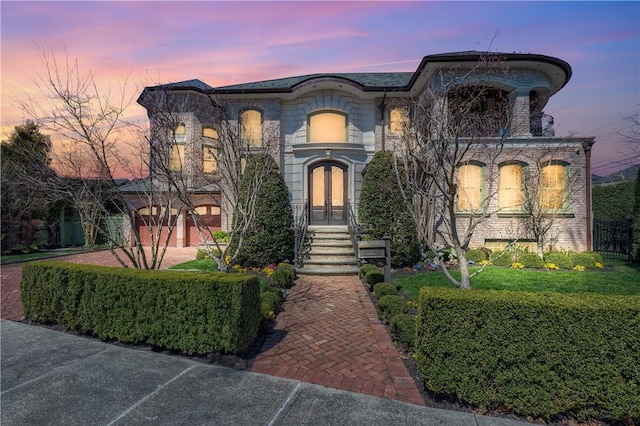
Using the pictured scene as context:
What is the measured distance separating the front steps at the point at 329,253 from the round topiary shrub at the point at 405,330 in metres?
4.98

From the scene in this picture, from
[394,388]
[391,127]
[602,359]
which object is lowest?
[394,388]

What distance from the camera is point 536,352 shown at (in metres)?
3.10

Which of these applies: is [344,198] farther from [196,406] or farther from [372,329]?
[196,406]

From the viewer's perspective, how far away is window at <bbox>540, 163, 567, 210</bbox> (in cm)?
1172

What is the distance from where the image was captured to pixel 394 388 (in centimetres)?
358

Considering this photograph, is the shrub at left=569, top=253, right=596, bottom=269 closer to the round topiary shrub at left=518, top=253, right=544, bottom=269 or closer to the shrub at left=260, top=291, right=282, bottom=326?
the round topiary shrub at left=518, top=253, right=544, bottom=269

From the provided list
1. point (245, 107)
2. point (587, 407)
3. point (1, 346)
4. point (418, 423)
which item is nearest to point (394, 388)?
point (418, 423)

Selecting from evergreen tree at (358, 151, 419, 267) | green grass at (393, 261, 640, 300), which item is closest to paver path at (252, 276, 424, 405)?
green grass at (393, 261, 640, 300)

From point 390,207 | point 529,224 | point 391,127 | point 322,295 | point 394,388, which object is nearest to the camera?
point 394,388

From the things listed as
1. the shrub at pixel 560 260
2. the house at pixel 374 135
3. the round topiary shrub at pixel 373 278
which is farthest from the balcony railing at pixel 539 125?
the round topiary shrub at pixel 373 278

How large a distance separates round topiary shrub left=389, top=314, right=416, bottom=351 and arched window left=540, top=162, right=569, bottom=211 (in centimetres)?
999

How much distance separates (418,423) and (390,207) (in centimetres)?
780

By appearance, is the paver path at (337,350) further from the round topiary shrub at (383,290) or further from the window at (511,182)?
the window at (511,182)

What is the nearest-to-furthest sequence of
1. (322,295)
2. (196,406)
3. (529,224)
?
(196,406), (322,295), (529,224)
